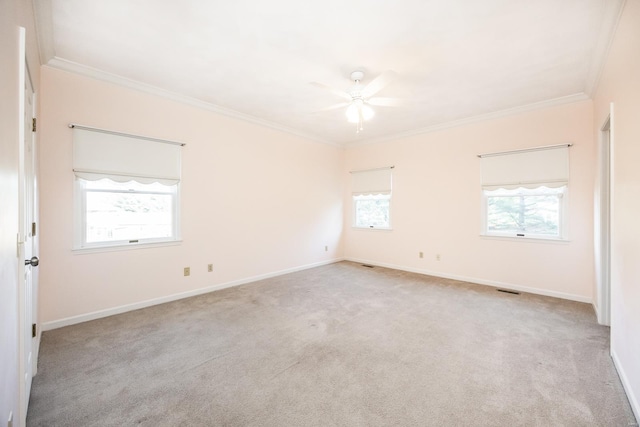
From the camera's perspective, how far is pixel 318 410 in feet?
5.63

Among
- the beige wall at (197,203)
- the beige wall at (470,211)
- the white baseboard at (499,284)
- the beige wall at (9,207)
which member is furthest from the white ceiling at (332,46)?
the white baseboard at (499,284)

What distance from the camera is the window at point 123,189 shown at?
3012 mm

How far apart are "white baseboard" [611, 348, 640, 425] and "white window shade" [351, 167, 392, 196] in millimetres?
3888

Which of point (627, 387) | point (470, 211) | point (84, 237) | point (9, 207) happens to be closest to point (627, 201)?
point (627, 387)

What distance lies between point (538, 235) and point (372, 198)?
9.48 feet

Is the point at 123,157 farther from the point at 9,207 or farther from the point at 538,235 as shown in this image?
the point at 538,235

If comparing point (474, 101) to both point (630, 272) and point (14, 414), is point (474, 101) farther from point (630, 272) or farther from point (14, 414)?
point (14, 414)

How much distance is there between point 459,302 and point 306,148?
12.3ft

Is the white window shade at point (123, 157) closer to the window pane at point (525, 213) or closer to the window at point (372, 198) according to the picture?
the window at point (372, 198)

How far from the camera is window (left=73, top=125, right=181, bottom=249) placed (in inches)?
119

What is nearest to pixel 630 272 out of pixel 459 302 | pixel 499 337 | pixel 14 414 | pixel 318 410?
pixel 499 337

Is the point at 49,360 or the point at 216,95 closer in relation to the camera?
the point at 49,360

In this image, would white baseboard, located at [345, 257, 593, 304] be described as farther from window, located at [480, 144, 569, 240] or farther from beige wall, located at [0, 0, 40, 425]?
beige wall, located at [0, 0, 40, 425]

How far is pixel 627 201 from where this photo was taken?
1885mm
